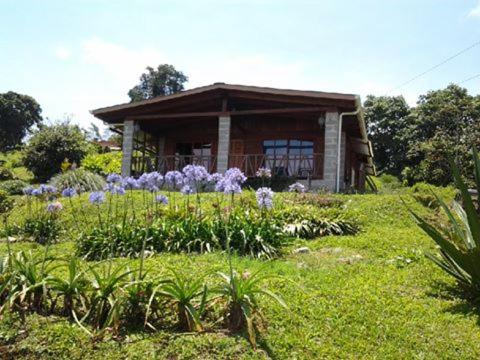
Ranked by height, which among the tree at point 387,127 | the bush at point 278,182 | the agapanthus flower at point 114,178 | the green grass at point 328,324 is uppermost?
the tree at point 387,127

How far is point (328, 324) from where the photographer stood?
177 inches

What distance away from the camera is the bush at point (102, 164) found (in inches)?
894

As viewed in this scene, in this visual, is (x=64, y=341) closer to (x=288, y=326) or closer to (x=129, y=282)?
(x=129, y=282)

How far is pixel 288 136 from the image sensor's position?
1914 cm

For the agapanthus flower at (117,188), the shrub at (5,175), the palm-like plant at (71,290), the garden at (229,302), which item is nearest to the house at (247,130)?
the shrub at (5,175)

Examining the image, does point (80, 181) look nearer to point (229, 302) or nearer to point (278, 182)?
point (278, 182)

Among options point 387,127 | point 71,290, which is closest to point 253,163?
point 71,290

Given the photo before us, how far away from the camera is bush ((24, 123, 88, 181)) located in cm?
2411

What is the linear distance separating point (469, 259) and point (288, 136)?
14.3m

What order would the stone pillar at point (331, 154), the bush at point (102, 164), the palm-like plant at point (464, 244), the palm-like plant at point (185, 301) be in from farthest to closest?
the bush at point (102, 164) < the stone pillar at point (331, 154) < the palm-like plant at point (464, 244) < the palm-like plant at point (185, 301)

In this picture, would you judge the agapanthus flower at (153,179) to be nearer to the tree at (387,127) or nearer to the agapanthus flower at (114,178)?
the agapanthus flower at (114,178)

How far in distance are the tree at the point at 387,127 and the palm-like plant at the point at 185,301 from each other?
3359 centimetres

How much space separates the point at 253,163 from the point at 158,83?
3340 centimetres

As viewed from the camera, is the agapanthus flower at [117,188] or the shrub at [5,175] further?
the shrub at [5,175]
